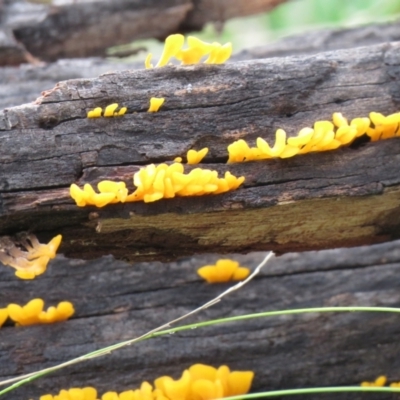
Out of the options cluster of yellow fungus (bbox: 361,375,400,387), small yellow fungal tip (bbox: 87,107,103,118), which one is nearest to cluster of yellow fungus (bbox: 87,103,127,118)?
small yellow fungal tip (bbox: 87,107,103,118)

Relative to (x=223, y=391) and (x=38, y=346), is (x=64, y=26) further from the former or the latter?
(x=223, y=391)

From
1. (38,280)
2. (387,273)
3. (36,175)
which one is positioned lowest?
(387,273)

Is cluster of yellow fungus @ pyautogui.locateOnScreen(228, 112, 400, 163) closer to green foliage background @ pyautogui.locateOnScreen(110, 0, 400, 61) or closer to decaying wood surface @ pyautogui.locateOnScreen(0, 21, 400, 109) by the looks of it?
decaying wood surface @ pyautogui.locateOnScreen(0, 21, 400, 109)

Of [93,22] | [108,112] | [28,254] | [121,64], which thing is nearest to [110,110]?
[108,112]

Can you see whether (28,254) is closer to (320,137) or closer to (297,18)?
(320,137)

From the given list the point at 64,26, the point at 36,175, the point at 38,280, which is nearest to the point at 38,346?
the point at 38,280

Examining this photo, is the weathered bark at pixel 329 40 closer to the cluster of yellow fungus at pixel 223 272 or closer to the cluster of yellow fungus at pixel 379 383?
the cluster of yellow fungus at pixel 223 272

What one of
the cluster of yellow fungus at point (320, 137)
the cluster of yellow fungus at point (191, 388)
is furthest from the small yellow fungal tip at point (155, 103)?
the cluster of yellow fungus at point (191, 388)
